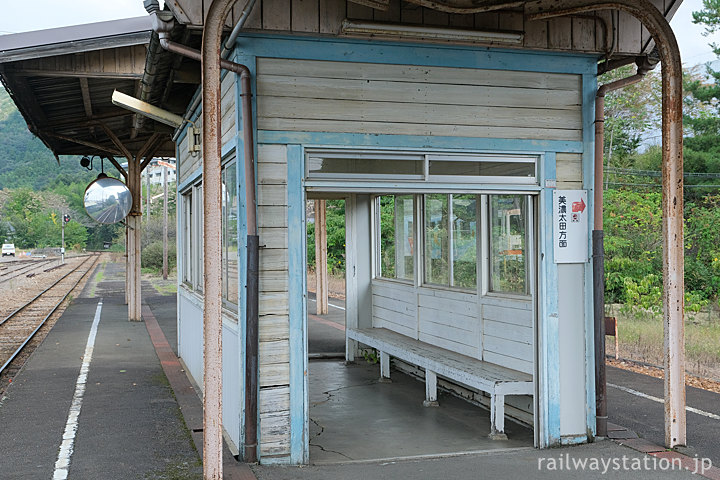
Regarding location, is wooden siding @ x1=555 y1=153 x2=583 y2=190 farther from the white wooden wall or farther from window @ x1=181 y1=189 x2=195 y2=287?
window @ x1=181 y1=189 x2=195 y2=287

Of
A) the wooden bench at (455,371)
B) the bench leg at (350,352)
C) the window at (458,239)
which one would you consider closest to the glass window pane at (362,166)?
the window at (458,239)

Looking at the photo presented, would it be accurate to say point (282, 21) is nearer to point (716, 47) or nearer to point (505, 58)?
point (505, 58)

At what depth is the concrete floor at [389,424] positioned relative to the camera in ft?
20.2

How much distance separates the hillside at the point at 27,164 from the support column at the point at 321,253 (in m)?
94.3

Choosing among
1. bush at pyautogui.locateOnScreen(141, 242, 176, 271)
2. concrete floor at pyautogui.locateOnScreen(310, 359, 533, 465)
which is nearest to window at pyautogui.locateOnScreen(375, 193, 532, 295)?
concrete floor at pyautogui.locateOnScreen(310, 359, 533, 465)

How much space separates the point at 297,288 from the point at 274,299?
0.19 metres

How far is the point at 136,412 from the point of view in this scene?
743 cm

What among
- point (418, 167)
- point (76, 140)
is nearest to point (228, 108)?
point (418, 167)

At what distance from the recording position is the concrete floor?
6.16 meters

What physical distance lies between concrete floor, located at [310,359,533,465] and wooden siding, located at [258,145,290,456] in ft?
Answer: 1.77

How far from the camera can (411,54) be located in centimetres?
591

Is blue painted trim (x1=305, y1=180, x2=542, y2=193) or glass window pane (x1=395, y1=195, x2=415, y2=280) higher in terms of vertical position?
blue painted trim (x1=305, y1=180, x2=542, y2=193)

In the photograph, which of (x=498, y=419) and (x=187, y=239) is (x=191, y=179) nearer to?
(x=187, y=239)

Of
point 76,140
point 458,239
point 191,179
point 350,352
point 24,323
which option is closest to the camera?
point 458,239
